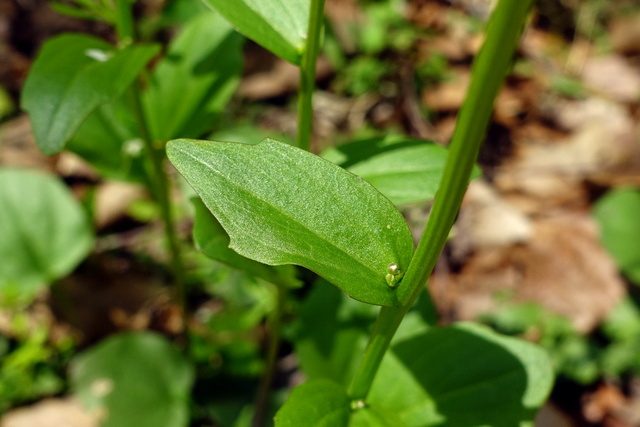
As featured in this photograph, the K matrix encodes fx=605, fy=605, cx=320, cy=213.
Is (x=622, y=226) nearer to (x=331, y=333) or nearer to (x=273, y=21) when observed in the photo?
(x=331, y=333)

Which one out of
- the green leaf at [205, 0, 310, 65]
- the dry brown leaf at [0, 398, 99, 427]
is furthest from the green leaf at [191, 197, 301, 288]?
the dry brown leaf at [0, 398, 99, 427]

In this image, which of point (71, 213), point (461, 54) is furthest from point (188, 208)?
point (461, 54)

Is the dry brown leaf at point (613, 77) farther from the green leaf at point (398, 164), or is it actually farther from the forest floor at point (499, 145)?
the green leaf at point (398, 164)

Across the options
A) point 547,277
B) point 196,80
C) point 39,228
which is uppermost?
point 196,80

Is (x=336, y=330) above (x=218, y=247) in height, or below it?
below

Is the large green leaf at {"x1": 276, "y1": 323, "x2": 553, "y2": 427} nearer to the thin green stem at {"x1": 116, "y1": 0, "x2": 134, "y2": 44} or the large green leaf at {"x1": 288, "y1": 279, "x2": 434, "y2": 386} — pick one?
the large green leaf at {"x1": 288, "y1": 279, "x2": 434, "y2": 386}

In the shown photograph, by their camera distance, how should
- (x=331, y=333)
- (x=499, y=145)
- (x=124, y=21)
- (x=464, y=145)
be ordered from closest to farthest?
(x=464, y=145) < (x=124, y=21) < (x=331, y=333) < (x=499, y=145)

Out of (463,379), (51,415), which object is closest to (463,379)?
(463,379)
